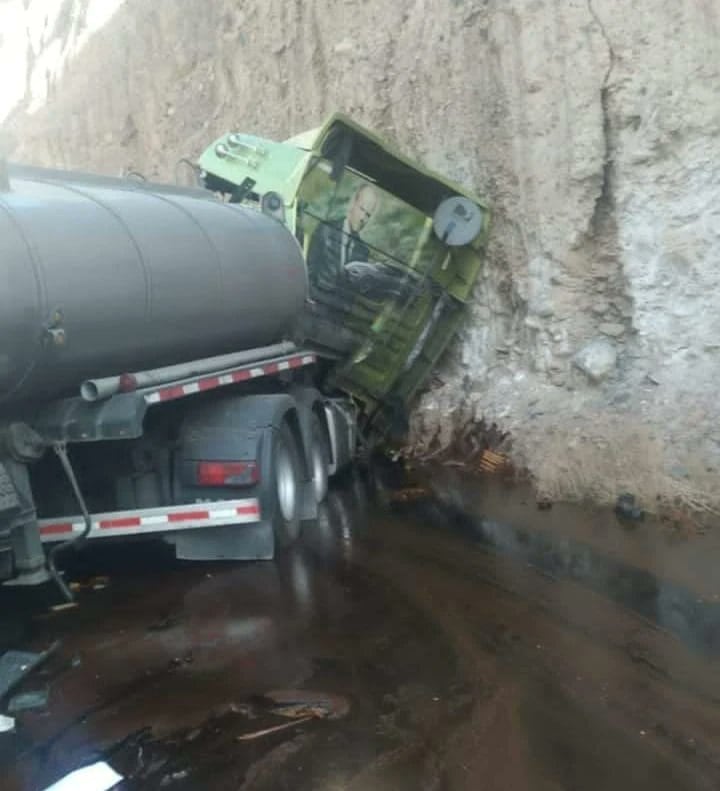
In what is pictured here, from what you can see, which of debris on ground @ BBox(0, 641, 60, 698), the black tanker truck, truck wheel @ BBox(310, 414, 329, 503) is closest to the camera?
debris on ground @ BBox(0, 641, 60, 698)

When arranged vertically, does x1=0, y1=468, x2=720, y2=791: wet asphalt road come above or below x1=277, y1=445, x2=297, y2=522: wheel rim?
below

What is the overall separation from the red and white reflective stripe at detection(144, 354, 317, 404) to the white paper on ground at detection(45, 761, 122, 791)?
2.62 meters

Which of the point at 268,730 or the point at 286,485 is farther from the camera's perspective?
the point at 286,485

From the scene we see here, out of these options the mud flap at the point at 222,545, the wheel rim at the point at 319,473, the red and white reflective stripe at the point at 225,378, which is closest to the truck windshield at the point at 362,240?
the red and white reflective stripe at the point at 225,378

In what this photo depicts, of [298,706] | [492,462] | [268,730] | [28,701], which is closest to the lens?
[268,730]

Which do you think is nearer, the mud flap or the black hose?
the black hose

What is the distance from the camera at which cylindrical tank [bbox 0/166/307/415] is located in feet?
19.4

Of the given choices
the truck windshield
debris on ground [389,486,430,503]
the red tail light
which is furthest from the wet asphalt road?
the truck windshield

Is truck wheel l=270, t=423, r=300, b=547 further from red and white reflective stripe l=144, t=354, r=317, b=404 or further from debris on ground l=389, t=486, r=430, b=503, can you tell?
debris on ground l=389, t=486, r=430, b=503

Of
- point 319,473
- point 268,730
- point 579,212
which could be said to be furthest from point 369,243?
point 268,730

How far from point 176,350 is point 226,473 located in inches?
37.6

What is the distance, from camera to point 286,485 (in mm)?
7832

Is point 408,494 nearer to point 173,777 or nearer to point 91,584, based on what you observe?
point 91,584

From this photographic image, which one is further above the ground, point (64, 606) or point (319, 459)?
point (319, 459)
